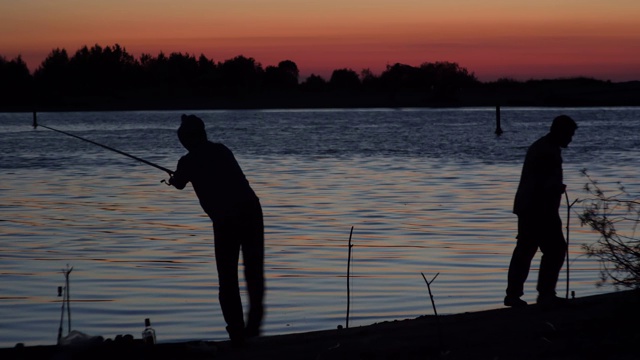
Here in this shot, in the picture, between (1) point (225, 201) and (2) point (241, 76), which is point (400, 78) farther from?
(1) point (225, 201)

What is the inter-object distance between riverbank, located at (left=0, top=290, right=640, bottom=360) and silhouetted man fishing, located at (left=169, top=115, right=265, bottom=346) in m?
0.60

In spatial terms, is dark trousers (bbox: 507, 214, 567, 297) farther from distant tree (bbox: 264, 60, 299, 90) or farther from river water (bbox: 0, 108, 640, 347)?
distant tree (bbox: 264, 60, 299, 90)

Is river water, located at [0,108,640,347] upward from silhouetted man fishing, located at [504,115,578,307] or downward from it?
downward

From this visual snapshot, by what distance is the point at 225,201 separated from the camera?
7.98 metres

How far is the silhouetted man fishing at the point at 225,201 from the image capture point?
799 centimetres

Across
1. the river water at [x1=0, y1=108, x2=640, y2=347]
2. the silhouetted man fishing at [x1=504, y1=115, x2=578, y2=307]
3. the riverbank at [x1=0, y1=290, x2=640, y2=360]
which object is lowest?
the river water at [x1=0, y1=108, x2=640, y2=347]

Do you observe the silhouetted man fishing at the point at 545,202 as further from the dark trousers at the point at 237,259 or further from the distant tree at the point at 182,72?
the distant tree at the point at 182,72

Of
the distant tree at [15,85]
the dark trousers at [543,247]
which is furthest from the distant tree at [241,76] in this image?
the dark trousers at [543,247]

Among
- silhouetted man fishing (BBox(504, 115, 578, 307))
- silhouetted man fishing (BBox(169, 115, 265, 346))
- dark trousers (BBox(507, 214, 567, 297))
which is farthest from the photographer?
dark trousers (BBox(507, 214, 567, 297))

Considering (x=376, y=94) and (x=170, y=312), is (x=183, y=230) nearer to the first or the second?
(x=170, y=312)

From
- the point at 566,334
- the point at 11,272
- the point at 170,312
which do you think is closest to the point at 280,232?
the point at 11,272

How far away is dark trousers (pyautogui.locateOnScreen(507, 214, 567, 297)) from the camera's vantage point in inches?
370

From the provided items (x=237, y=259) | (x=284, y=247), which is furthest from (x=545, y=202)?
(x=284, y=247)

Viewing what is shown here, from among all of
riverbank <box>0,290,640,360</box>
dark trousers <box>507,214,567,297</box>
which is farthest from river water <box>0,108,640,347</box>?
riverbank <box>0,290,640,360</box>
